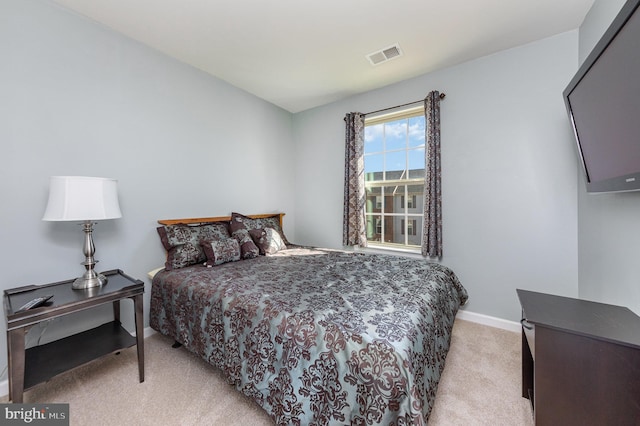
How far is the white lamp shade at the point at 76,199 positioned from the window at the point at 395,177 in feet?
8.97

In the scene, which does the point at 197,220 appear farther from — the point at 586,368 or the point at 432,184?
the point at 586,368

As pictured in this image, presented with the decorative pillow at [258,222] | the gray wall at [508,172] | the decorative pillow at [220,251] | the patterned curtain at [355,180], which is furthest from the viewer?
the patterned curtain at [355,180]

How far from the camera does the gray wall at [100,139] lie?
5.44ft

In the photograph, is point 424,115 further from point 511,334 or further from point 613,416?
point 613,416

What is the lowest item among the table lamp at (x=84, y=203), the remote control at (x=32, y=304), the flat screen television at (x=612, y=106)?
the remote control at (x=32, y=304)

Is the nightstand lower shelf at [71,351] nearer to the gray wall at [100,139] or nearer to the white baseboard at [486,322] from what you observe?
the gray wall at [100,139]

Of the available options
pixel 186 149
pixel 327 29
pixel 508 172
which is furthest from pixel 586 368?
pixel 186 149

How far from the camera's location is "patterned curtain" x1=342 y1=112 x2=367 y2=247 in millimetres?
3188

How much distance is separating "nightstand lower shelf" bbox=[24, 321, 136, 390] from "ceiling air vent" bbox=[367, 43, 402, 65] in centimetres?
320

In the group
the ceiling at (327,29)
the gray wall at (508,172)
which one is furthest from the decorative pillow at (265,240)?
the gray wall at (508,172)

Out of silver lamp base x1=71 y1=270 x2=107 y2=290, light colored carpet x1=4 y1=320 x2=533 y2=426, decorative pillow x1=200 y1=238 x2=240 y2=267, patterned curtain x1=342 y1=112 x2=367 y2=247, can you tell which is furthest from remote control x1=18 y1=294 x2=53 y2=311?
patterned curtain x1=342 y1=112 x2=367 y2=247

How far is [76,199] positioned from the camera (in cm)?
152

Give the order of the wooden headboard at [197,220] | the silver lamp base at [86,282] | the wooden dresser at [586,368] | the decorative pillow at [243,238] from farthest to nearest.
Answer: the decorative pillow at [243,238]
the wooden headboard at [197,220]
the silver lamp base at [86,282]
the wooden dresser at [586,368]

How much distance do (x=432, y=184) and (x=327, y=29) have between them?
1809 millimetres
